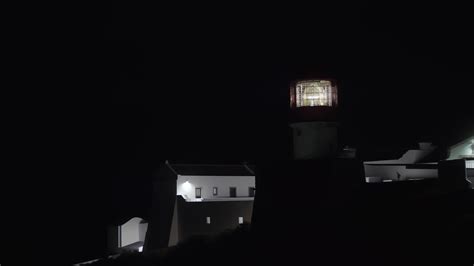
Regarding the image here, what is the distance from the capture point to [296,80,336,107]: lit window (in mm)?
19672

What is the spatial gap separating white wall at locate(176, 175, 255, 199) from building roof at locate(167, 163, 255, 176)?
0.22m

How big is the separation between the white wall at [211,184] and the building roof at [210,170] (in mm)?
217

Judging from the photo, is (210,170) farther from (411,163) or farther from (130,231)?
(411,163)

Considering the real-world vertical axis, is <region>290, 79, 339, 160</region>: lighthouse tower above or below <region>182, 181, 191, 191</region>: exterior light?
above

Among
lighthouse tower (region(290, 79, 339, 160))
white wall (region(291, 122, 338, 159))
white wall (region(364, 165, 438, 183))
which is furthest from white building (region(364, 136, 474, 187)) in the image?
lighthouse tower (region(290, 79, 339, 160))

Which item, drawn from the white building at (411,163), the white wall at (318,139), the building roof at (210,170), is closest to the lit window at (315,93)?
the white wall at (318,139)

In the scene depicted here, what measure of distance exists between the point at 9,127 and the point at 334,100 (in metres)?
45.3

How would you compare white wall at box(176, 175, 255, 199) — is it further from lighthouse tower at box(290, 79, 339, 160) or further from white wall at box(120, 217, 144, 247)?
lighthouse tower at box(290, 79, 339, 160)

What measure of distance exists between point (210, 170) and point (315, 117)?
7289mm

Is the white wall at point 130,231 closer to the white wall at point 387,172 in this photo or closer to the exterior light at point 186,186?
the exterior light at point 186,186

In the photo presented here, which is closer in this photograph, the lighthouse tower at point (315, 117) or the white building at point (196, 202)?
the lighthouse tower at point (315, 117)

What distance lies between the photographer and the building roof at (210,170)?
24547 millimetres

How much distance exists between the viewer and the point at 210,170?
25.1 metres

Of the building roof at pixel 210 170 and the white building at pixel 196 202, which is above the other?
the building roof at pixel 210 170
